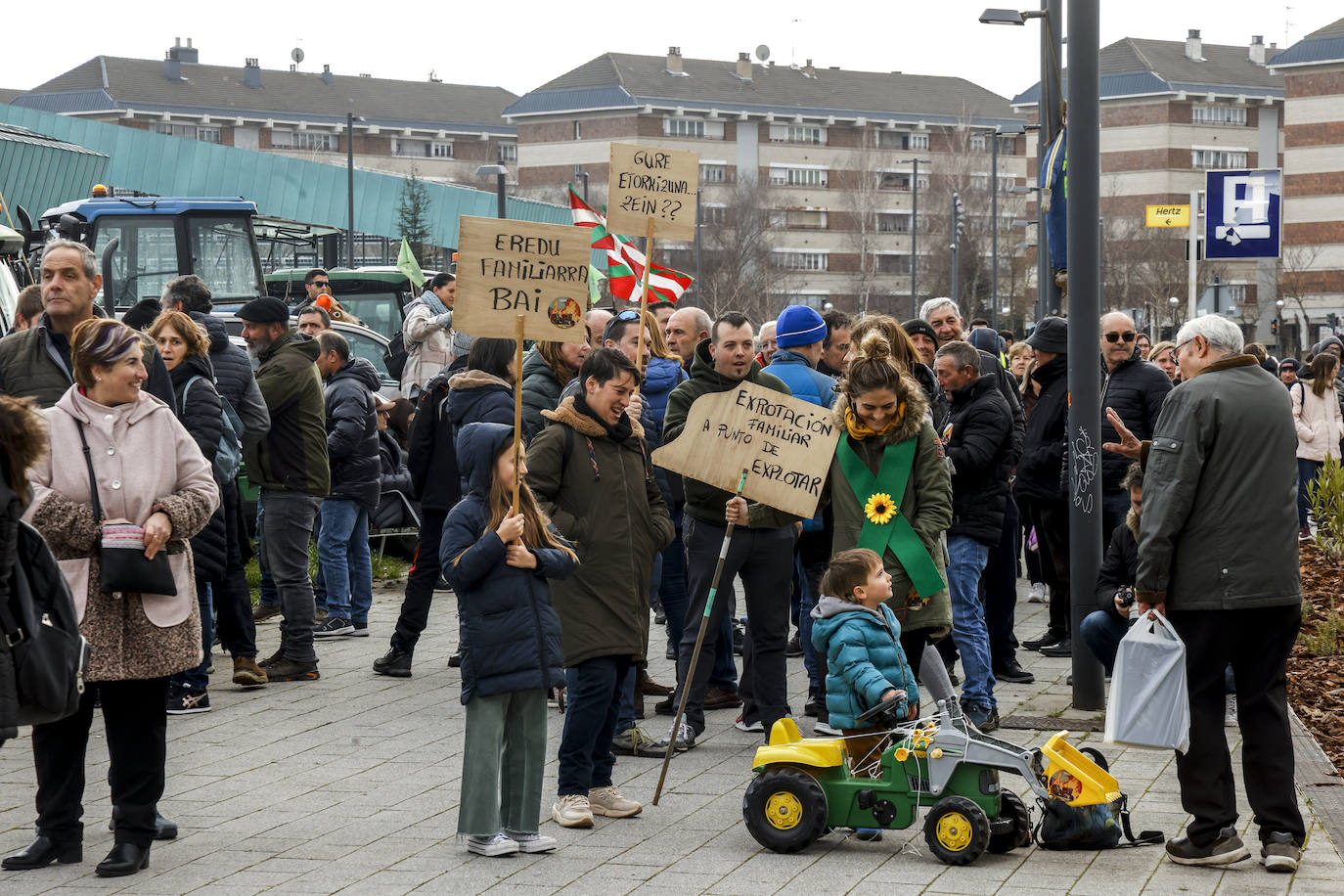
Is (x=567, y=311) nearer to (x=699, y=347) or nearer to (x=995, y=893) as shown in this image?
(x=699, y=347)

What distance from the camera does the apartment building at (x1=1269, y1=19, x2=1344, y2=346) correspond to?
102 meters

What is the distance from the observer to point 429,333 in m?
14.8

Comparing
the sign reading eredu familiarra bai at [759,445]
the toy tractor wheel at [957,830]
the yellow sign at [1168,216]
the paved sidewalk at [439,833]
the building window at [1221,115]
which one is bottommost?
the paved sidewalk at [439,833]

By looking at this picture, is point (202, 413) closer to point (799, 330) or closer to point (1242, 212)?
point (799, 330)

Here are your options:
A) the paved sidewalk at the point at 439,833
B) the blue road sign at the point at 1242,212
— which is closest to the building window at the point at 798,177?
the blue road sign at the point at 1242,212

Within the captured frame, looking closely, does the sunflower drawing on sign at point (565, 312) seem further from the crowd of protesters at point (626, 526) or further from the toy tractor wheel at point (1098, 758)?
the toy tractor wheel at point (1098, 758)

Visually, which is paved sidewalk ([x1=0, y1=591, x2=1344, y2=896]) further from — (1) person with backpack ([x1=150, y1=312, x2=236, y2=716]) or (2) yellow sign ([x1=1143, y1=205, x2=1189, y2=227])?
(2) yellow sign ([x1=1143, y1=205, x2=1189, y2=227])

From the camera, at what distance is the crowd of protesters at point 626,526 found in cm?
608

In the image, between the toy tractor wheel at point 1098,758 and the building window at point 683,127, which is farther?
the building window at point 683,127

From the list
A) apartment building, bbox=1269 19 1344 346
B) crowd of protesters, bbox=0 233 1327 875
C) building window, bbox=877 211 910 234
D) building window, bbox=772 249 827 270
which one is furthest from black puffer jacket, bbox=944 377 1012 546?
building window, bbox=877 211 910 234

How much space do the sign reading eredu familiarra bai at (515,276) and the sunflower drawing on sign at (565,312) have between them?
1 cm

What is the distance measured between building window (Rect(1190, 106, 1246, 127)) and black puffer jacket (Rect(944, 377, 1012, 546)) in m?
112

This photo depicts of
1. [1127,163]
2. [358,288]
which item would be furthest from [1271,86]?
[358,288]

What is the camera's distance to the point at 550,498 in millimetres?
6785
